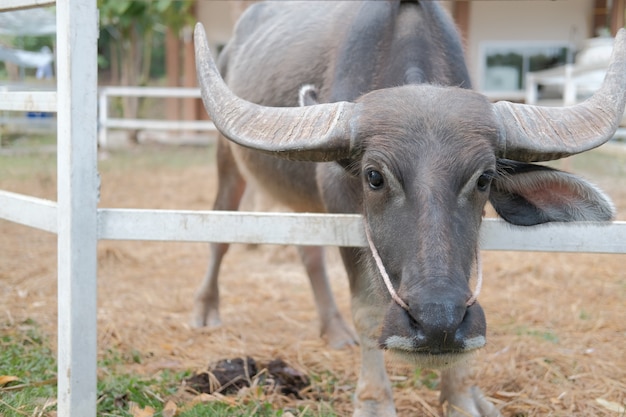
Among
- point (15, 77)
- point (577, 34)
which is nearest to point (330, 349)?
point (577, 34)

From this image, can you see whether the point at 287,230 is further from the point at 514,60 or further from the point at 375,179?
the point at 514,60

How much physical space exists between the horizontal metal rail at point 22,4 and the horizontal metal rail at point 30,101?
13.7 inches

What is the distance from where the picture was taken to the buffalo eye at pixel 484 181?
2436 millimetres

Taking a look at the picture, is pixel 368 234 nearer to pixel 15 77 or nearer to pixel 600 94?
pixel 600 94

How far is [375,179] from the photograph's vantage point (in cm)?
250

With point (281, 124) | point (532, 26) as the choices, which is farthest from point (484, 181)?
point (532, 26)

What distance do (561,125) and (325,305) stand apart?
2527 millimetres

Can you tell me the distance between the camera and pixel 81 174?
103 inches

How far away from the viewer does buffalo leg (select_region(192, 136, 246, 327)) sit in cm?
497

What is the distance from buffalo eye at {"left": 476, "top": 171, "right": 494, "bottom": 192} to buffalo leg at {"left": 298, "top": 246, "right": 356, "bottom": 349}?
218cm

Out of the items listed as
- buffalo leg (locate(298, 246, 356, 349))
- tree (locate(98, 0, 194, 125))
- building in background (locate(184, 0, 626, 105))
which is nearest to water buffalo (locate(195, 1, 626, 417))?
buffalo leg (locate(298, 246, 356, 349))

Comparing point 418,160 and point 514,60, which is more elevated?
point 418,160

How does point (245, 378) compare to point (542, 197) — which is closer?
point (542, 197)

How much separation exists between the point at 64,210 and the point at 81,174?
0.50 feet
